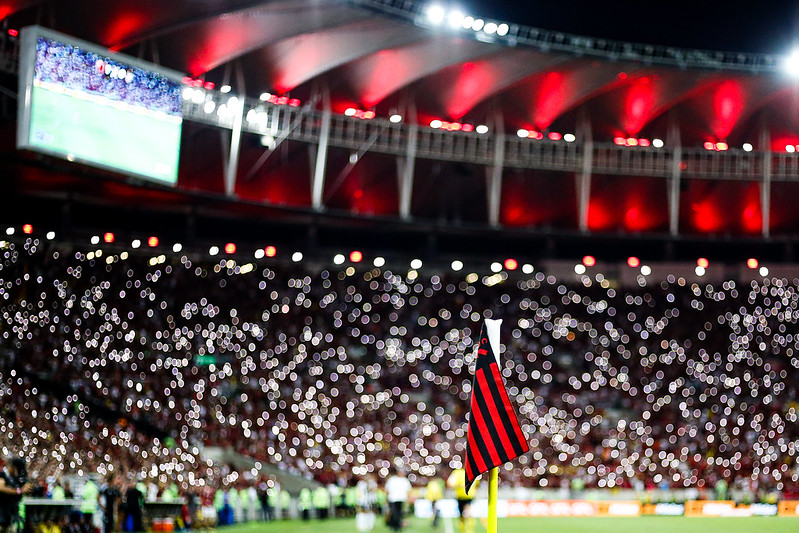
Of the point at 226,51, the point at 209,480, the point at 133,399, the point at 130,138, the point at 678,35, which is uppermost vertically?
the point at 678,35

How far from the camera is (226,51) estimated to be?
3441cm

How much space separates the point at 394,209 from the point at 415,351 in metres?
6.17

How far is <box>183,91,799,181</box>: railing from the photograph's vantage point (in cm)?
3688

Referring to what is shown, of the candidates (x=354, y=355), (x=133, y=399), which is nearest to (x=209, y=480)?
(x=133, y=399)

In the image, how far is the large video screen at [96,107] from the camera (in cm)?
2606

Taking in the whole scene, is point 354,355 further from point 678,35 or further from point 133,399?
point 678,35

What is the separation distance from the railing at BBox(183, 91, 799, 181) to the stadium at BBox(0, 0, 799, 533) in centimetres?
13

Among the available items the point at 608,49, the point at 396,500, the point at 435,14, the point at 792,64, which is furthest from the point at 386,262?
the point at 396,500

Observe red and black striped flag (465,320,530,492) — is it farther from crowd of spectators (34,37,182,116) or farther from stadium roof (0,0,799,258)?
stadium roof (0,0,799,258)

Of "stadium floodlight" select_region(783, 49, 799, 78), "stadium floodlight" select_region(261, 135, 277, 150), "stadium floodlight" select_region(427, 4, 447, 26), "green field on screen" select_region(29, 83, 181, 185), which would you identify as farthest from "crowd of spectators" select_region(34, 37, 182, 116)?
"stadium floodlight" select_region(783, 49, 799, 78)

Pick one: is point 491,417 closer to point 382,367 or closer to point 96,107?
point 96,107

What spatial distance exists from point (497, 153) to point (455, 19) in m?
6.44

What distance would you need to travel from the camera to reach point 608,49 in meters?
39.2

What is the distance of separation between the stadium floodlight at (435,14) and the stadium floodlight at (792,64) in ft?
41.1
